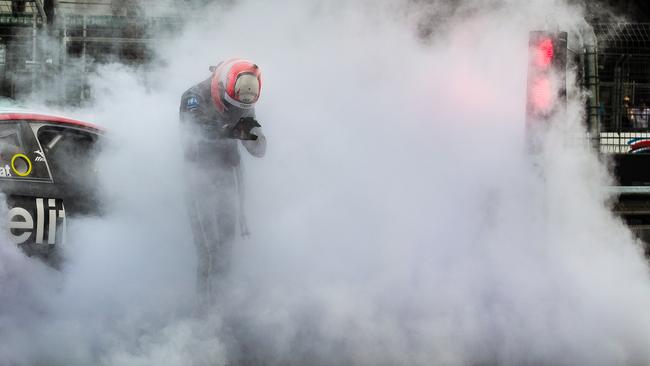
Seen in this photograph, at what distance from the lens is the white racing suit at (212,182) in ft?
16.4

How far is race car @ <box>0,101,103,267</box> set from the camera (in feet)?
16.2

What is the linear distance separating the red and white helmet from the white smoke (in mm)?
682

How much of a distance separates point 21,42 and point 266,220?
3.81 meters

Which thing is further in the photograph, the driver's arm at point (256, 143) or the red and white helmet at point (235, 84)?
the driver's arm at point (256, 143)

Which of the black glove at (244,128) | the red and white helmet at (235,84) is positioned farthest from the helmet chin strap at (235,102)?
the black glove at (244,128)

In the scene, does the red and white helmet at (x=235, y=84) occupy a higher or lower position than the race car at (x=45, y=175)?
higher

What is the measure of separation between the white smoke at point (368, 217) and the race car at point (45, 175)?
0.43 ft

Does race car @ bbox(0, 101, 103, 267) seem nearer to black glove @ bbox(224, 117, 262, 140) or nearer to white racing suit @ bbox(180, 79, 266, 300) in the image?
white racing suit @ bbox(180, 79, 266, 300)

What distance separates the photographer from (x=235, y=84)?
15.9 ft

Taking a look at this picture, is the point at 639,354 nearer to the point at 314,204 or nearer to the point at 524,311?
the point at 524,311

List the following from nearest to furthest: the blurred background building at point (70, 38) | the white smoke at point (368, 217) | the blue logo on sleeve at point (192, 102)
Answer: the blue logo on sleeve at point (192, 102)
the white smoke at point (368, 217)
the blurred background building at point (70, 38)

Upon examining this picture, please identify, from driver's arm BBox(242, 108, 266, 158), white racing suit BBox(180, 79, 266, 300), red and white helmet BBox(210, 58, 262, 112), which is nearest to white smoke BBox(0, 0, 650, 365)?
white racing suit BBox(180, 79, 266, 300)

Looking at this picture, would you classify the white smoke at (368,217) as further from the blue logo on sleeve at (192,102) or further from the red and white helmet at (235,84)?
the red and white helmet at (235,84)

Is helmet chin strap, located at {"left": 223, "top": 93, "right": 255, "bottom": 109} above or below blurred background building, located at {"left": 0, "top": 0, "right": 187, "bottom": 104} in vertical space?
below
